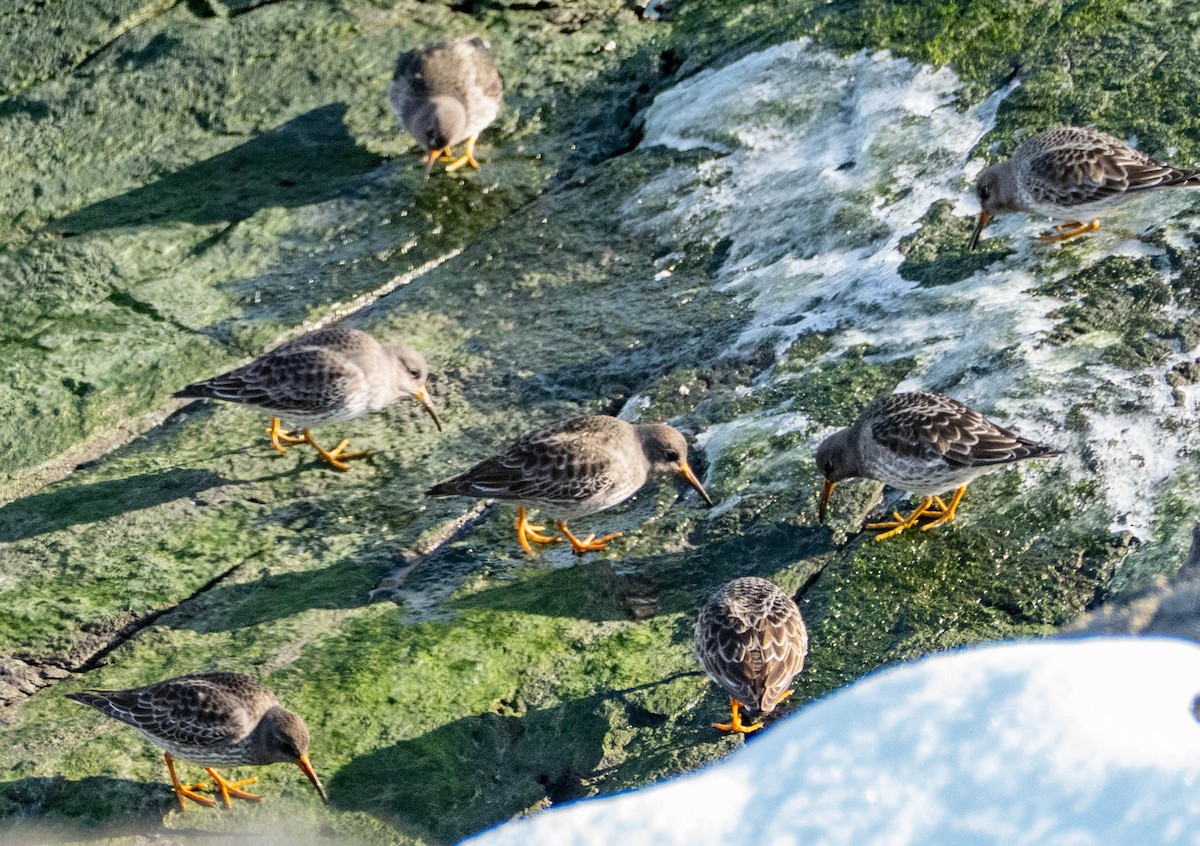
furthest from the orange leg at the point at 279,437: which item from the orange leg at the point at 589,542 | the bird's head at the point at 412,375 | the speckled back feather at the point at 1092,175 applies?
the speckled back feather at the point at 1092,175

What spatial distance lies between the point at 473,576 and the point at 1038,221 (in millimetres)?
4597

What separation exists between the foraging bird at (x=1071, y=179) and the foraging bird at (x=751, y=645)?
142 inches

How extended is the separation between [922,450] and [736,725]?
174 cm

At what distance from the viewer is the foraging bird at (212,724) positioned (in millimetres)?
6367

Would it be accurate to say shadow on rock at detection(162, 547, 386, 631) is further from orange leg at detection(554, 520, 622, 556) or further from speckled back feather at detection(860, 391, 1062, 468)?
speckled back feather at detection(860, 391, 1062, 468)

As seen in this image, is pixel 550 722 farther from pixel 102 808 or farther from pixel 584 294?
pixel 584 294

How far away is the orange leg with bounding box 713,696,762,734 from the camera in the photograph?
6625 millimetres

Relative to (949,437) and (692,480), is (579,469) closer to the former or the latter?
(692,480)

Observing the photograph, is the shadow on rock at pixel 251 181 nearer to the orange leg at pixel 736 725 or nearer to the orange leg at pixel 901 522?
the orange leg at pixel 901 522

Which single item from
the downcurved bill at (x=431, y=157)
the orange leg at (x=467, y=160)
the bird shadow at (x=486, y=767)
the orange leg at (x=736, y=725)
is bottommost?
the orange leg at (x=736, y=725)

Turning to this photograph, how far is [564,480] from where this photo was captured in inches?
302

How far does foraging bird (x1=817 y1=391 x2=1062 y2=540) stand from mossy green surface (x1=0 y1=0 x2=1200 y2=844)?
0.69ft

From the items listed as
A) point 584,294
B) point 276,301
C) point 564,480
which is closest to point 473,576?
point 564,480

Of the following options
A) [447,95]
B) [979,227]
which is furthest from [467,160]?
[979,227]
